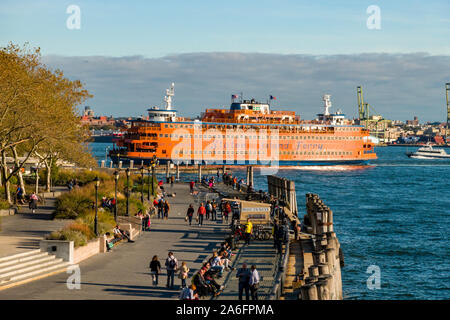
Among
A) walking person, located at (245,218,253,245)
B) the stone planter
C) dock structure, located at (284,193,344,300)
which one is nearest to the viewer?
dock structure, located at (284,193,344,300)

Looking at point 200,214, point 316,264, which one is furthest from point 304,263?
point 200,214

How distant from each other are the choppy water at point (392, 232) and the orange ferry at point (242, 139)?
17.3 meters

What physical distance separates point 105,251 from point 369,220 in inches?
1232

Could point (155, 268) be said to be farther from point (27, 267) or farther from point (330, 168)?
point (330, 168)

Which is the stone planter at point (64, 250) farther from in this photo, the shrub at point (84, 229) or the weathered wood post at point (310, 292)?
the weathered wood post at point (310, 292)

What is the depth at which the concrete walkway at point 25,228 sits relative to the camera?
22.4 meters

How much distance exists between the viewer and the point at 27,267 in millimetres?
19828

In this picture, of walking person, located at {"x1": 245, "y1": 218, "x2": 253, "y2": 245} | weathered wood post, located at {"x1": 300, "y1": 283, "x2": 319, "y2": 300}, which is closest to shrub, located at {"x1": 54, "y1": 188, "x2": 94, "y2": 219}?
walking person, located at {"x1": 245, "y1": 218, "x2": 253, "y2": 245}

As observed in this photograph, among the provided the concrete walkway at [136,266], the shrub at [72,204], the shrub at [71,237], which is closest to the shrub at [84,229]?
the shrub at [71,237]

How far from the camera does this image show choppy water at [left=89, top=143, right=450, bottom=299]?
94.0ft

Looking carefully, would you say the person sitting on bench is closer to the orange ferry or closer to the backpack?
the backpack

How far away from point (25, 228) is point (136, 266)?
8.25 metres

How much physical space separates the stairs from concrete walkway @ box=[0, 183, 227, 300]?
385 mm
